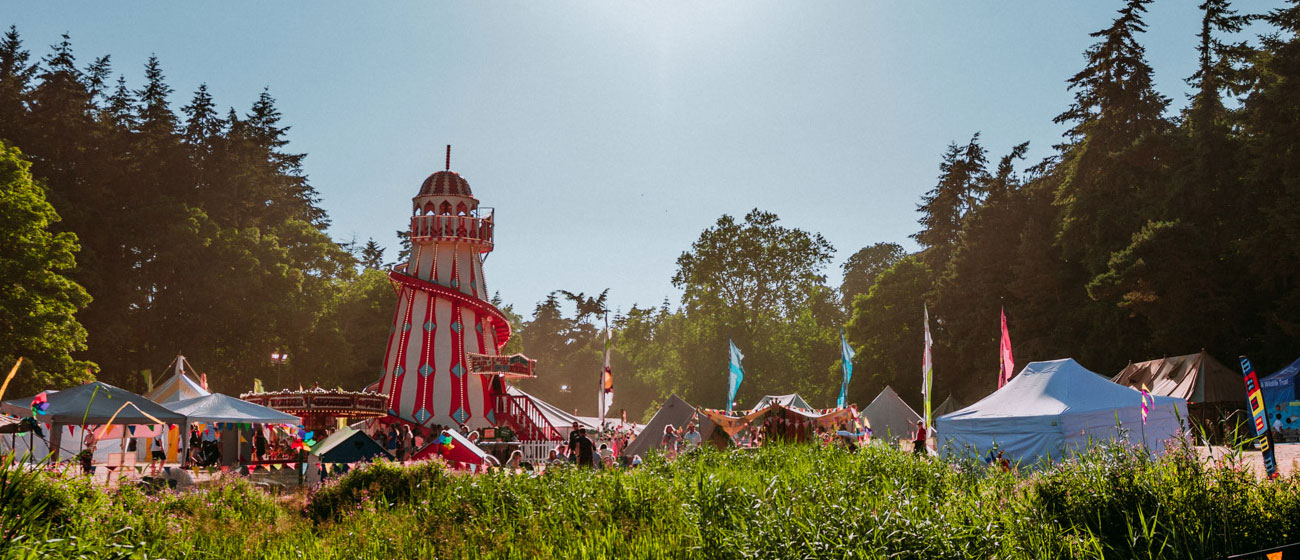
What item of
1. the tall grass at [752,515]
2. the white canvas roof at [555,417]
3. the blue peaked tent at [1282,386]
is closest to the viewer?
the tall grass at [752,515]

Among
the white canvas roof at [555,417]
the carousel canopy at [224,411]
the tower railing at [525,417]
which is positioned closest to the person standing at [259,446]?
the carousel canopy at [224,411]

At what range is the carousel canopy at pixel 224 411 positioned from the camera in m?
22.0

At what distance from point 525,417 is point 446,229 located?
27.3 feet

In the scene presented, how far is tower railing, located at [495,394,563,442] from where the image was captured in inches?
1431

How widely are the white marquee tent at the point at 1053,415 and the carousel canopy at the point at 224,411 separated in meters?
17.0

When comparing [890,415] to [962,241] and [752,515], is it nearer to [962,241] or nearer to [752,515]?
[962,241]

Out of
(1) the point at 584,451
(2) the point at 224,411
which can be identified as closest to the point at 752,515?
(1) the point at 584,451

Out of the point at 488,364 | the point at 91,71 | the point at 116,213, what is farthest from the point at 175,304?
the point at 488,364

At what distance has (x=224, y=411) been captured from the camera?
74.2 feet

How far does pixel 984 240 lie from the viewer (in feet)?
150

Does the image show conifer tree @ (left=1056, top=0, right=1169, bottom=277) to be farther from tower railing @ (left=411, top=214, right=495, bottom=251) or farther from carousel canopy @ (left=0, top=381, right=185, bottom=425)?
carousel canopy @ (left=0, top=381, right=185, bottom=425)

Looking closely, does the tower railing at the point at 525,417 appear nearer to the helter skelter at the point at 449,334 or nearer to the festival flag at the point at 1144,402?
the helter skelter at the point at 449,334

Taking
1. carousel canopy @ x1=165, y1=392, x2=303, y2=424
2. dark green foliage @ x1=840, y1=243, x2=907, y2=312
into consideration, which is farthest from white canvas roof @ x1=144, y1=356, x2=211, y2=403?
dark green foliage @ x1=840, y1=243, x2=907, y2=312

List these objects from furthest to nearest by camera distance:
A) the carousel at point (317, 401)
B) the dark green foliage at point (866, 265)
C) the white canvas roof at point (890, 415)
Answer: the dark green foliage at point (866, 265) → the white canvas roof at point (890, 415) → the carousel at point (317, 401)
